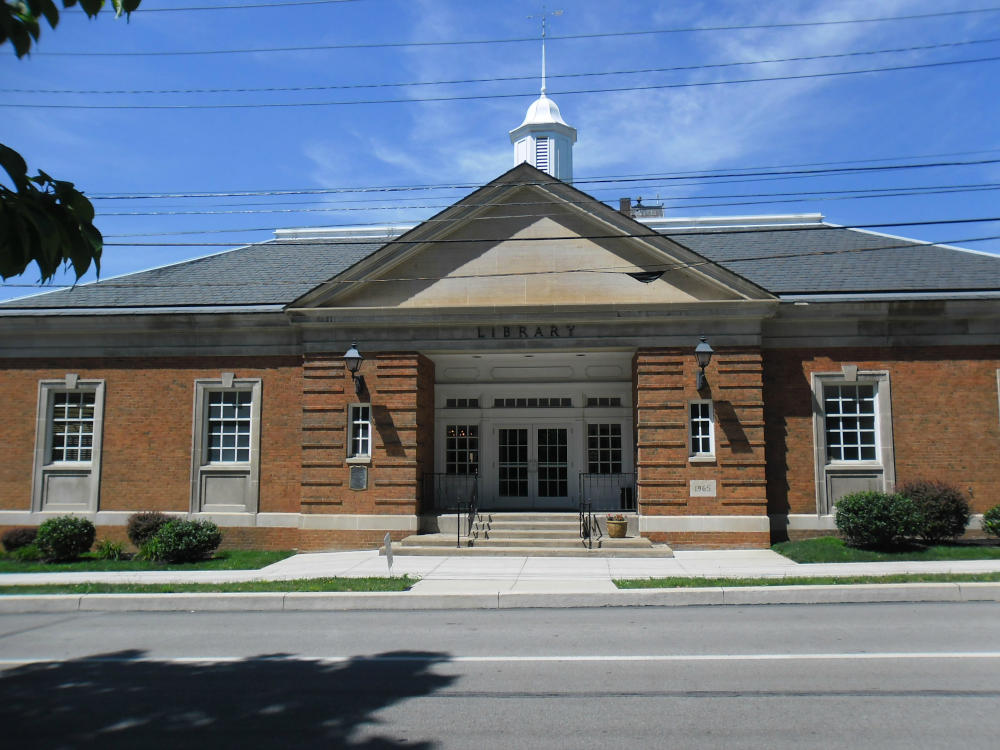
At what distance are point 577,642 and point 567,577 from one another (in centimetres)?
472

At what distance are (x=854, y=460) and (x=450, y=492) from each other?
9374 mm

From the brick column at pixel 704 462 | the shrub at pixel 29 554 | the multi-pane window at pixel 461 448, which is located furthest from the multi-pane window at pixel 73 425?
the brick column at pixel 704 462

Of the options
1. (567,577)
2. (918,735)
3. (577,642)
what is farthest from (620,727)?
(567,577)

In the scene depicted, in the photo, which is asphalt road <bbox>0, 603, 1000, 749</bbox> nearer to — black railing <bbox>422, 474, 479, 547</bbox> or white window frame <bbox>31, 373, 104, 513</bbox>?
black railing <bbox>422, 474, 479, 547</bbox>

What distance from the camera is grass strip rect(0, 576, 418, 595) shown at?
507 inches

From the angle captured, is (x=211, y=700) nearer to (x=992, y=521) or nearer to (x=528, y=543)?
(x=528, y=543)

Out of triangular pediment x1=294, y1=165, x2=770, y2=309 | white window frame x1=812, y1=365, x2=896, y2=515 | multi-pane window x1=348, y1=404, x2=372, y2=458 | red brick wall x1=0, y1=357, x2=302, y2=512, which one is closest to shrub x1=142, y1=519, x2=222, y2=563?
red brick wall x1=0, y1=357, x2=302, y2=512

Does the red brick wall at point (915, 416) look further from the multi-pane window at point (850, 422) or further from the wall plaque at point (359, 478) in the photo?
the wall plaque at point (359, 478)

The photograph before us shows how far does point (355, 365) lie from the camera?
17891 millimetres

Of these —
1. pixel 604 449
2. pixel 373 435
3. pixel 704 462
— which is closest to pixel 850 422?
pixel 704 462

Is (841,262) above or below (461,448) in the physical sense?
above

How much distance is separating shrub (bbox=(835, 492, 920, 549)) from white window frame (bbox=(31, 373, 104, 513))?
1652cm

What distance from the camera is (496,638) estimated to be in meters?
9.76

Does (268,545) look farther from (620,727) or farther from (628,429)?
(620,727)
